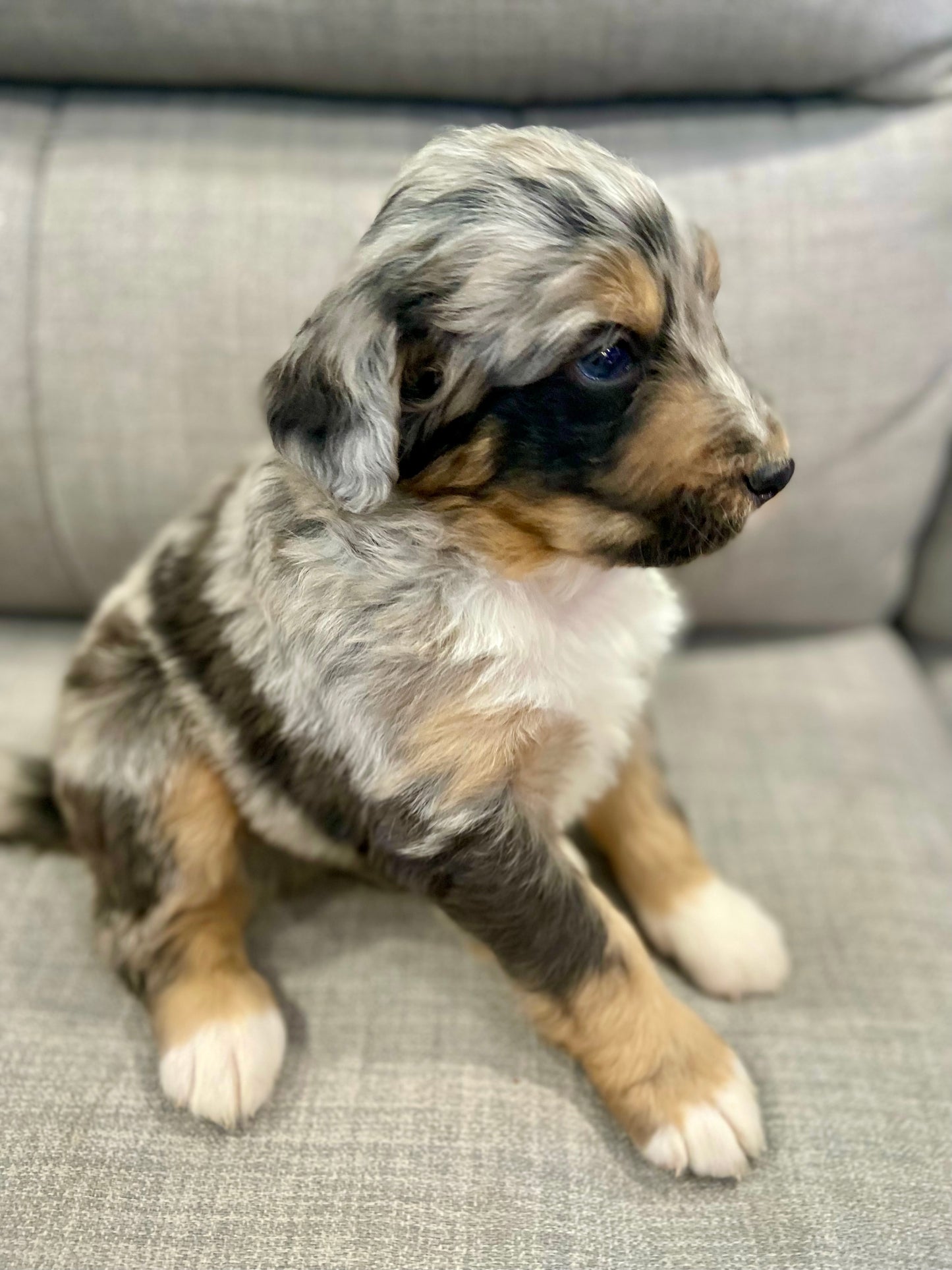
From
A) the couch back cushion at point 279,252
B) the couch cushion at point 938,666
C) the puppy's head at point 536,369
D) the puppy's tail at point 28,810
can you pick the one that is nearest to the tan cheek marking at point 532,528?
the puppy's head at point 536,369

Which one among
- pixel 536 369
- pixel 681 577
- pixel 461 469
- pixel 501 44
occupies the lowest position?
pixel 681 577

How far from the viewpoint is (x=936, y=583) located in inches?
108

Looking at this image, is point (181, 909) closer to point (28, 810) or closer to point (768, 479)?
point (28, 810)

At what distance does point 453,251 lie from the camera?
1.37 meters

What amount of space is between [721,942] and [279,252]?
182 centimetres

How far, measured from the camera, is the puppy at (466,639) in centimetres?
138

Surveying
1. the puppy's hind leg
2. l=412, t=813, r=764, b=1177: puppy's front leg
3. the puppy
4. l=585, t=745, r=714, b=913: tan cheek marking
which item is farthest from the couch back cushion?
l=412, t=813, r=764, b=1177: puppy's front leg

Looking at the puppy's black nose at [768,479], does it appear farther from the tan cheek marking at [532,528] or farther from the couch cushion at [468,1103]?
the couch cushion at [468,1103]

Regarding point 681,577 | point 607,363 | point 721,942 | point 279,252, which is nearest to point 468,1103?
point 721,942

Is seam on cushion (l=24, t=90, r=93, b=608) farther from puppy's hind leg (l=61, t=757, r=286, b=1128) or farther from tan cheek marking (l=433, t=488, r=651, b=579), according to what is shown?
tan cheek marking (l=433, t=488, r=651, b=579)

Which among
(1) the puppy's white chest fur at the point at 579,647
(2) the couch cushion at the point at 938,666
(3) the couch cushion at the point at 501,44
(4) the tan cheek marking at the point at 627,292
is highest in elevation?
(3) the couch cushion at the point at 501,44

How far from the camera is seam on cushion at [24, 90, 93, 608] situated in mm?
2295

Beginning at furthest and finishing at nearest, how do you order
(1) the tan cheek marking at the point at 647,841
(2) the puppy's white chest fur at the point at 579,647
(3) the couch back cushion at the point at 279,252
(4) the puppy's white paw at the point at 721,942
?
(3) the couch back cushion at the point at 279,252
(1) the tan cheek marking at the point at 647,841
(4) the puppy's white paw at the point at 721,942
(2) the puppy's white chest fur at the point at 579,647

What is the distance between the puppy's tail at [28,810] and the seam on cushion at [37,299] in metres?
0.73
